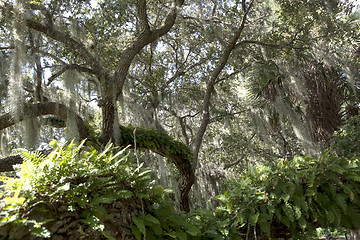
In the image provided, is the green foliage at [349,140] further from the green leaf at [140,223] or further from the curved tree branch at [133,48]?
the green leaf at [140,223]

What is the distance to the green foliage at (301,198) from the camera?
233 cm

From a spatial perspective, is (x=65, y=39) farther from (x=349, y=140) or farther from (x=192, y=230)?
(x=349, y=140)

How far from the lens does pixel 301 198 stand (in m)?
2.34

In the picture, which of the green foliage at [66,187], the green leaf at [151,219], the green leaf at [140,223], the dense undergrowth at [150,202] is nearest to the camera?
the green foliage at [66,187]

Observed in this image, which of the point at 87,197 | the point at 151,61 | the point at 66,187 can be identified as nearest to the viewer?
the point at 66,187

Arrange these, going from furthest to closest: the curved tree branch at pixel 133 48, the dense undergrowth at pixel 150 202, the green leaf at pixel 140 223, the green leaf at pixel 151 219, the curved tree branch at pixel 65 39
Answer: the curved tree branch at pixel 133 48, the curved tree branch at pixel 65 39, the green leaf at pixel 151 219, the green leaf at pixel 140 223, the dense undergrowth at pixel 150 202

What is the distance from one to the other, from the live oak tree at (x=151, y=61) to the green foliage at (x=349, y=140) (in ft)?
3.30

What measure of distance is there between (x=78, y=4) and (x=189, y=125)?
483 cm

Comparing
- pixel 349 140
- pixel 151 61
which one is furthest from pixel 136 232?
pixel 151 61

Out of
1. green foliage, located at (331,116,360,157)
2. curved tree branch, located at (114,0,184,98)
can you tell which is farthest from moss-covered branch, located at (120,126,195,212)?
green foliage, located at (331,116,360,157)

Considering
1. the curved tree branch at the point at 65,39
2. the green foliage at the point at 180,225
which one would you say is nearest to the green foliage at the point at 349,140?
the green foliage at the point at 180,225

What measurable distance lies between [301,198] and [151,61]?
15.8ft

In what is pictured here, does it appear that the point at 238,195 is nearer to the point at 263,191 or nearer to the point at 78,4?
the point at 263,191

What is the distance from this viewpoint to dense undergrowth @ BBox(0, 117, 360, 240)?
161 cm
